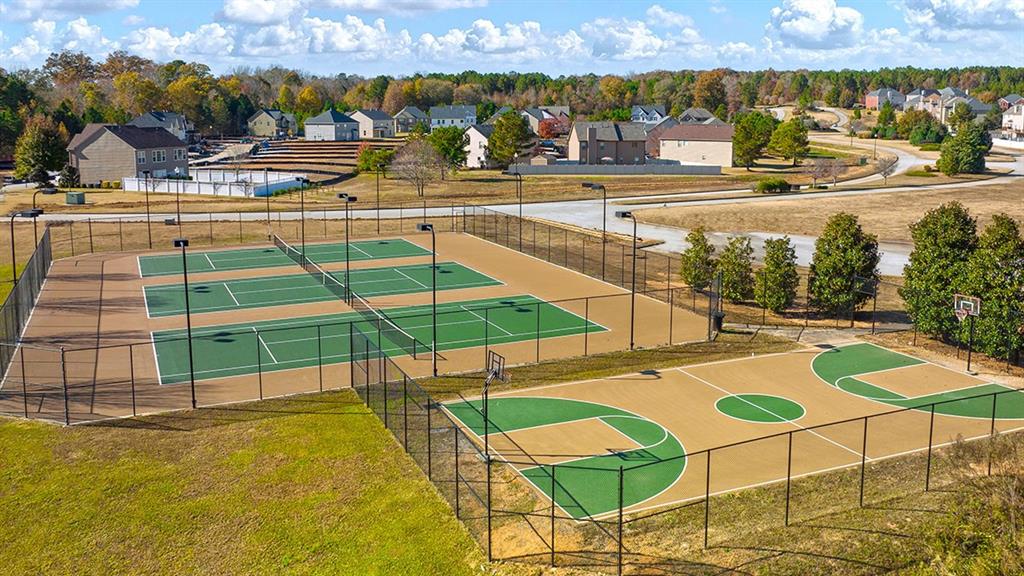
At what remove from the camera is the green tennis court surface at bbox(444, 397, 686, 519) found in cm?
2281

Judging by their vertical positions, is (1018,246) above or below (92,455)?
above

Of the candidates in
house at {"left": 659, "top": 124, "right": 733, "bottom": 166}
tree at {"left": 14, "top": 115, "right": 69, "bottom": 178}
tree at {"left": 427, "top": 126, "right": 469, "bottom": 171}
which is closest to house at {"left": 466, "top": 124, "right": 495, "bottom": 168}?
tree at {"left": 427, "top": 126, "right": 469, "bottom": 171}

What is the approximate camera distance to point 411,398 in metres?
28.2

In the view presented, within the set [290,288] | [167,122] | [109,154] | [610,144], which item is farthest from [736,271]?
[167,122]

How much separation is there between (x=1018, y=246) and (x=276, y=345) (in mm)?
29444

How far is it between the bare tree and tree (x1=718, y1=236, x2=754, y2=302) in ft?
184

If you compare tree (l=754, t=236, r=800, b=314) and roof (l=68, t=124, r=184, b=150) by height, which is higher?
roof (l=68, t=124, r=184, b=150)

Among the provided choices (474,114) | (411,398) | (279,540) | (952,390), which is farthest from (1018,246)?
(474,114)

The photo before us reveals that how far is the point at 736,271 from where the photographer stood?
44094mm

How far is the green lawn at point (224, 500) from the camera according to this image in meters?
19.9

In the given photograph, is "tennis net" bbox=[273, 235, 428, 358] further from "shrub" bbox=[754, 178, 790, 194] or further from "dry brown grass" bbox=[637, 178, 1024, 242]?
"shrub" bbox=[754, 178, 790, 194]

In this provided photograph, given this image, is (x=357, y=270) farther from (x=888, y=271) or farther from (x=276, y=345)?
(x=888, y=271)

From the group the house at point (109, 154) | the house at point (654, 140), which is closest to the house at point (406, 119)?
the house at point (654, 140)

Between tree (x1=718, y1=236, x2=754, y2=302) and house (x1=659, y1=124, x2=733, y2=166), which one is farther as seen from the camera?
house (x1=659, y1=124, x2=733, y2=166)
